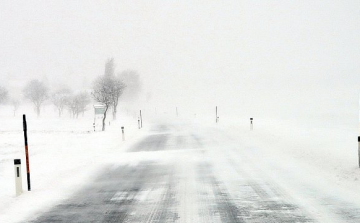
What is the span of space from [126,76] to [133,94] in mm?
6434

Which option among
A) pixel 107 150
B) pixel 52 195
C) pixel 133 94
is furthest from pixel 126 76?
pixel 52 195

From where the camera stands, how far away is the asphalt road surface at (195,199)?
5.59 m

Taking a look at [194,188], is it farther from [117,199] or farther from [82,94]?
[82,94]

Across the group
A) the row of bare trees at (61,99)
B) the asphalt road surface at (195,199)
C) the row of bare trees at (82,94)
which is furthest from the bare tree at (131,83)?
the asphalt road surface at (195,199)

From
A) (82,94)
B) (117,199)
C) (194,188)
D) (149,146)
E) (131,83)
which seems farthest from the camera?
(131,83)

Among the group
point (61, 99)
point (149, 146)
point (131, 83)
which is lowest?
point (149, 146)

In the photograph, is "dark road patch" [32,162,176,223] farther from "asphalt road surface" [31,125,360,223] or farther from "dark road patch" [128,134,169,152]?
"dark road patch" [128,134,169,152]

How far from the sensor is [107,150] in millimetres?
Result: 16344

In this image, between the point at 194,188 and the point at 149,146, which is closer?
the point at 194,188

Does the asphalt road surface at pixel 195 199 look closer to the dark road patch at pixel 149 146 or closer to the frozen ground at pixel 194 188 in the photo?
the frozen ground at pixel 194 188

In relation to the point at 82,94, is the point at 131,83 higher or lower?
higher

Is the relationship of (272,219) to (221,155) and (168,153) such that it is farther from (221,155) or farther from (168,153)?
(168,153)

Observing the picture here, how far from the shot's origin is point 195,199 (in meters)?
6.72

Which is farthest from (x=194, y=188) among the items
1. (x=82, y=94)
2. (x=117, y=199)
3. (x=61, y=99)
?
(x=61, y=99)
